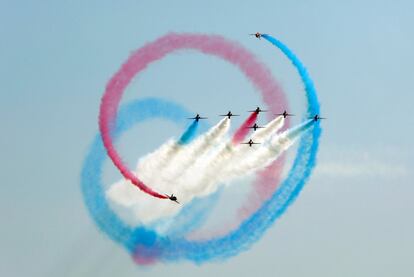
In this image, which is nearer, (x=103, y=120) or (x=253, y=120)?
(x=103, y=120)

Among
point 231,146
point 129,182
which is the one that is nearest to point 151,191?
point 129,182

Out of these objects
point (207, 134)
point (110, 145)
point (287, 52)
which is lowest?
point (110, 145)

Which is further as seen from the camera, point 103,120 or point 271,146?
point 271,146

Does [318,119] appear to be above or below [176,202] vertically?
above

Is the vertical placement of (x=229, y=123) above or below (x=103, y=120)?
above

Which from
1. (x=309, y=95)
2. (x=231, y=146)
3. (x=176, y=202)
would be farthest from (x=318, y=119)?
(x=176, y=202)

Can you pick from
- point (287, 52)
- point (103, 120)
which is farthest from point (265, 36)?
point (103, 120)

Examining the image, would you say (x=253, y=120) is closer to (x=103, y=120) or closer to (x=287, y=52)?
(x=287, y=52)

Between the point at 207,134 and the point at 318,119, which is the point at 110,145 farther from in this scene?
the point at 318,119
